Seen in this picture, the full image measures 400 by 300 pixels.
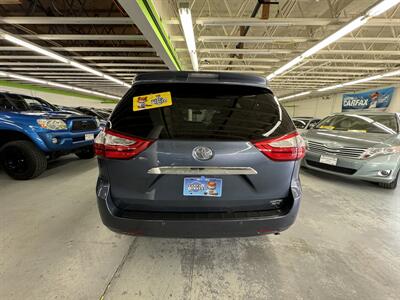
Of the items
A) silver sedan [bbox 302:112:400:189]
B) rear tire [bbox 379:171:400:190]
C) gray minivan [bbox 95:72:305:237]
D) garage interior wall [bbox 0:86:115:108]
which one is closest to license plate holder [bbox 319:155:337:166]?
silver sedan [bbox 302:112:400:189]

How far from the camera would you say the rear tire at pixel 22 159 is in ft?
9.33

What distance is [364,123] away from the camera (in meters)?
3.40

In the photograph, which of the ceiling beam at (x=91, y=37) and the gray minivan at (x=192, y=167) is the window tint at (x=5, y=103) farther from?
the gray minivan at (x=192, y=167)

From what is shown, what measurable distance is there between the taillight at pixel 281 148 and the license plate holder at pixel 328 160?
2347 mm

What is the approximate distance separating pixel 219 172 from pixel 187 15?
3542 millimetres

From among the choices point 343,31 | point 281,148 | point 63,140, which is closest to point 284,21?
point 343,31

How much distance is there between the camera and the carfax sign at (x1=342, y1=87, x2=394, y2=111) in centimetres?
1186

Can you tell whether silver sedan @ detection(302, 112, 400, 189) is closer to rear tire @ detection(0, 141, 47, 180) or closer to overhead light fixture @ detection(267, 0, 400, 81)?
overhead light fixture @ detection(267, 0, 400, 81)

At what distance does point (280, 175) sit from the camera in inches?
44.2

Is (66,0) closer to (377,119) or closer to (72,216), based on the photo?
(72,216)

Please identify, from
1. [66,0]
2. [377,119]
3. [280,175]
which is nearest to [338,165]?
[377,119]

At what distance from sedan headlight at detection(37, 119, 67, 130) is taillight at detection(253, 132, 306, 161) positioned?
319 cm

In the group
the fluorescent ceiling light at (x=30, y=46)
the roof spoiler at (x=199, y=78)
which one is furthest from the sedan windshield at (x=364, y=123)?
the fluorescent ceiling light at (x=30, y=46)

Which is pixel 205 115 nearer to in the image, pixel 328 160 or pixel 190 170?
pixel 190 170
